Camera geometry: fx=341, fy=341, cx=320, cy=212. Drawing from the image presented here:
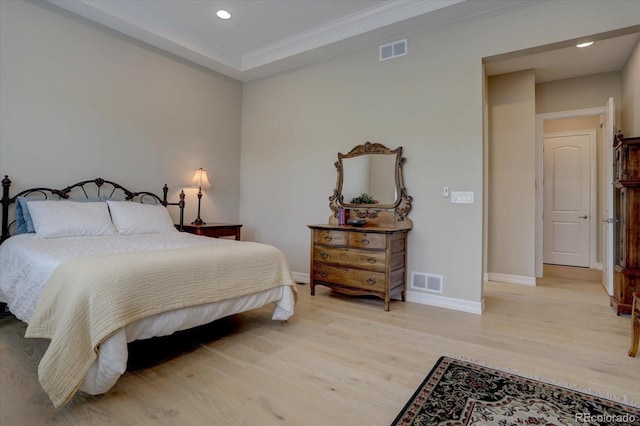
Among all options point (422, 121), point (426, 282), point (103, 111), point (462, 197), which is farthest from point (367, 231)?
point (103, 111)

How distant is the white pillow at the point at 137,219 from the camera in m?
3.35

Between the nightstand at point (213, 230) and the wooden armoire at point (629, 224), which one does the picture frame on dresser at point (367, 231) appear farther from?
the wooden armoire at point (629, 224)

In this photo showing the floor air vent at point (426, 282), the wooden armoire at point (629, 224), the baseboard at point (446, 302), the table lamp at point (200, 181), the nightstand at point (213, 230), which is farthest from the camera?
the table lamp at point (200, 181)

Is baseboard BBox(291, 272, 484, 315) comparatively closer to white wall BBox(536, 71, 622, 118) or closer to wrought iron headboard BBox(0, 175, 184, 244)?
wrought iron headboard BBox(0, 175, 184, 244)

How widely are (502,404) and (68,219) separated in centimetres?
350

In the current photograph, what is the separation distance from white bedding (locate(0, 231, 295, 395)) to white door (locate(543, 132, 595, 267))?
5.57 meters

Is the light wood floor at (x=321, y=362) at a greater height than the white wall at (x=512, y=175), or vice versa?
the white wall at (x=512, y=175)

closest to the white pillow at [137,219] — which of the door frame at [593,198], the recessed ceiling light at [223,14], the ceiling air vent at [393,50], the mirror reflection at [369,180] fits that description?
the mirror reflection at [369,180]

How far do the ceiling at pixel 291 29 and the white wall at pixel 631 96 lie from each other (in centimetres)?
18

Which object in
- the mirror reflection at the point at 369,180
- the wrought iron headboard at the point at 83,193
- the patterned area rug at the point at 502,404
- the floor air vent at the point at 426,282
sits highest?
the mirror reflection at the point at 369,180

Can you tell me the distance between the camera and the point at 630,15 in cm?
271

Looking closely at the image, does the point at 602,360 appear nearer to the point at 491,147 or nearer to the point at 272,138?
the point at 491,147

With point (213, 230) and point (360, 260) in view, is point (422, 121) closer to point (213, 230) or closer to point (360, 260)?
point (360, 260)

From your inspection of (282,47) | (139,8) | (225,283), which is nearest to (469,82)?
(282,47)
